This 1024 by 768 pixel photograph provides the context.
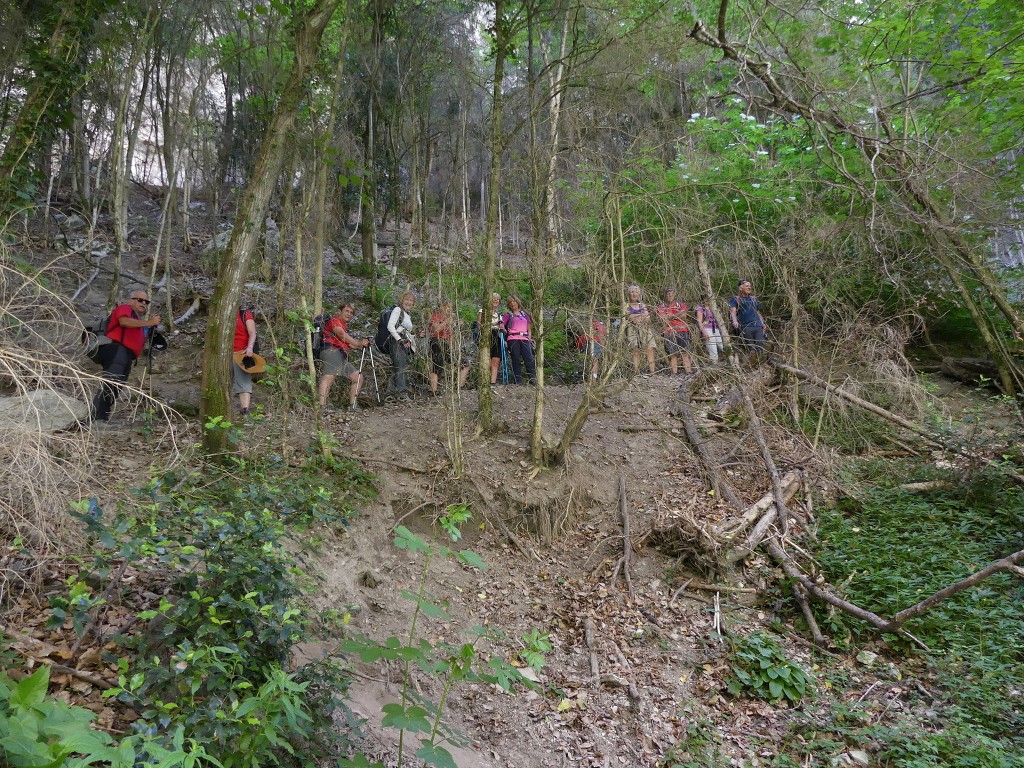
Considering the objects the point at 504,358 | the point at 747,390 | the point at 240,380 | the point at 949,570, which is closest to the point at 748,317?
the point at 747,390

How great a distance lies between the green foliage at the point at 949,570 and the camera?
442cm

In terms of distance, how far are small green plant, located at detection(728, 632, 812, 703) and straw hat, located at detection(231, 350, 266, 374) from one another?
5706 millimetres

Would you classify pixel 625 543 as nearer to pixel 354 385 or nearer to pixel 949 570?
pixel 949 570

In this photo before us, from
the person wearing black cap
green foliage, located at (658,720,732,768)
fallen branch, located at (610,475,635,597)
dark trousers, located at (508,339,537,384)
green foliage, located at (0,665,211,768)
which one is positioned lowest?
green foliage, located at (658,720,732,768)

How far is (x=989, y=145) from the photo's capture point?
7898 mm

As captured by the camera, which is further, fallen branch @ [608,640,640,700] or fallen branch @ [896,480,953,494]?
fallen branch @ [896,480,953,494]

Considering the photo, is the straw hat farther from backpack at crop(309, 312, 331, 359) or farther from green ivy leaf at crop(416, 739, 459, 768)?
green ivy leaf at crop(416, 739, 459, 768)

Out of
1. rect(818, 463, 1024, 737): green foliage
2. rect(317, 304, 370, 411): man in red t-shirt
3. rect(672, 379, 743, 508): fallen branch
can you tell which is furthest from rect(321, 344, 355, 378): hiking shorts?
rect(818, 463, 1024, 737): green foliage

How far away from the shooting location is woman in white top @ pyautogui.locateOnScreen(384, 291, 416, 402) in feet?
26.8

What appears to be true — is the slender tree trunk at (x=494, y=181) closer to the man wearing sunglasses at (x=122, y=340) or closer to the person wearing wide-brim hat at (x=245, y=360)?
the person wearing wide-brim hat at (x=245, y=360)

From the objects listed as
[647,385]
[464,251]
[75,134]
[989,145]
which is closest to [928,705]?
[647,385]

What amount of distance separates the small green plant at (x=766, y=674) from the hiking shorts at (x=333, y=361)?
215 inches

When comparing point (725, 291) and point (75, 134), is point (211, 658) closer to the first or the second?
point (725, 291)

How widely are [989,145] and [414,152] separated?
9.93 meters
